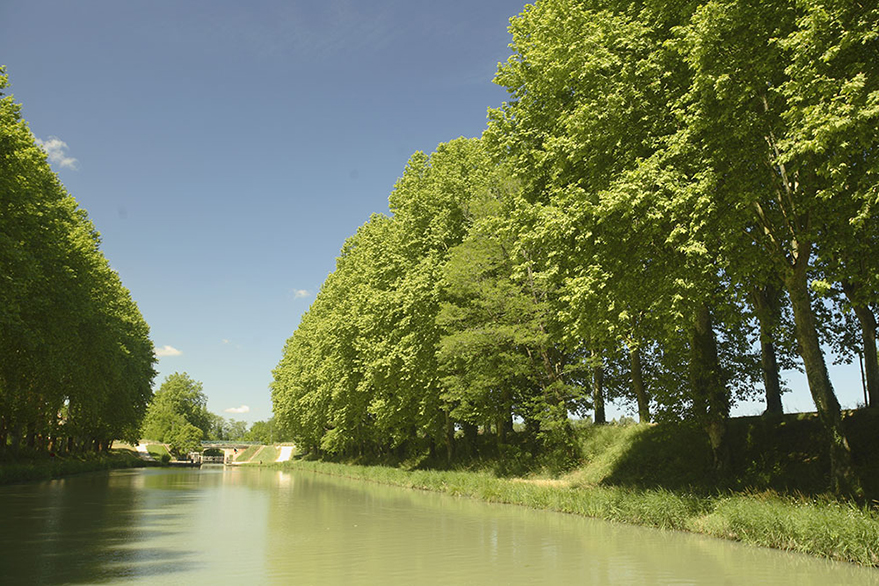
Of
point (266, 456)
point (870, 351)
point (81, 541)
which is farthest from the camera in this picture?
point (266, 456)

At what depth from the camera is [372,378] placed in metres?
37.3

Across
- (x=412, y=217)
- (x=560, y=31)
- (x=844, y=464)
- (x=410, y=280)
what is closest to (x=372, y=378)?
(x=410, y=280)

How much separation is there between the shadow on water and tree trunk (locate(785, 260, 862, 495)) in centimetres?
1478

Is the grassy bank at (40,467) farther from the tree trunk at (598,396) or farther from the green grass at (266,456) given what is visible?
the green grass at (266,456)

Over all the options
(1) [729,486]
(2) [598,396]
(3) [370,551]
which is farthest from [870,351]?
(3) [370,551]

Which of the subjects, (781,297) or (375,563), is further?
(781,297)

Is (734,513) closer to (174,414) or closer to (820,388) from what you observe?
(820,388)

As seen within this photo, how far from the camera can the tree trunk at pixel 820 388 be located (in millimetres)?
14227

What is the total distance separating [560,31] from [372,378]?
23.7 m

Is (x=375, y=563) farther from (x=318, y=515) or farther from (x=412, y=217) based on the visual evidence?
(x=412, y=217)

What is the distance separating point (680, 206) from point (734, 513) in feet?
24.6

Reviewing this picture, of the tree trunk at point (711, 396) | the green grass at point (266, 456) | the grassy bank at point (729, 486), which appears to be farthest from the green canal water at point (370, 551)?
the green grass at point (266, 456)

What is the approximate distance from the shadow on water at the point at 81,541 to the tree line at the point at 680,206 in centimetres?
1205

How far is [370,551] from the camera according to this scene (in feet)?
46.5
